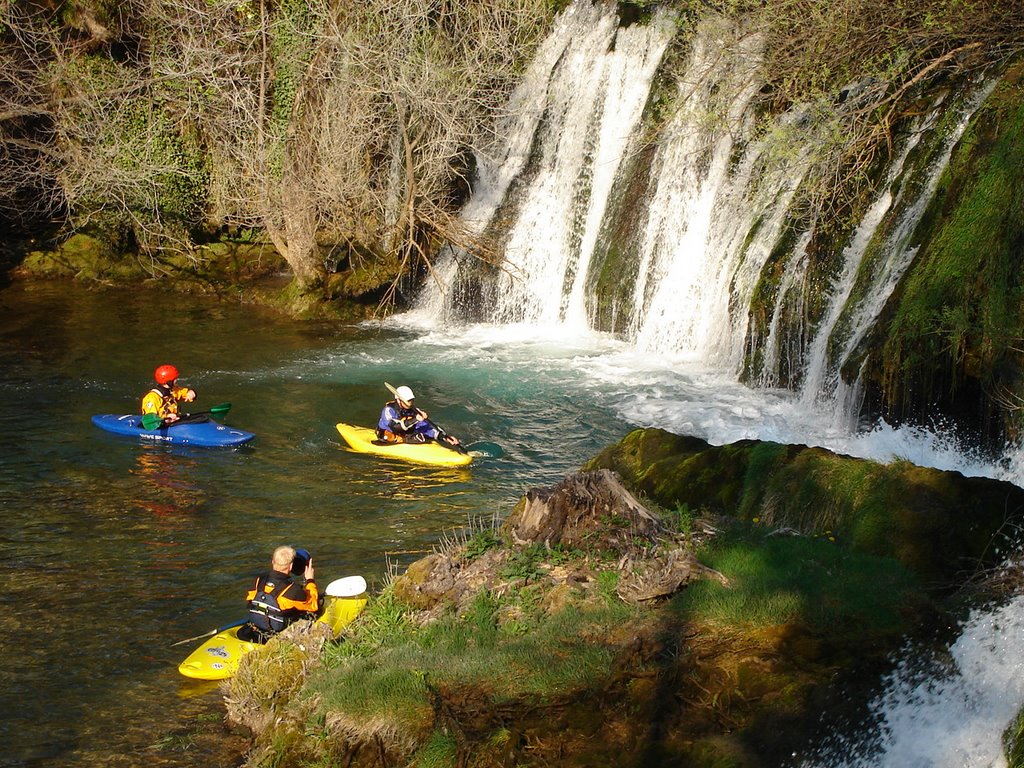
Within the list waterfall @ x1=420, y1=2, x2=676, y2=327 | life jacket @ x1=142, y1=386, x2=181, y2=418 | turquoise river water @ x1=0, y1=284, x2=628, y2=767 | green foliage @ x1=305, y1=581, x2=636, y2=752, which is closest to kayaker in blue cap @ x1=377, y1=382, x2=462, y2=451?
turquoise river water @ x1=0, y1=284, x2=628, y2=767

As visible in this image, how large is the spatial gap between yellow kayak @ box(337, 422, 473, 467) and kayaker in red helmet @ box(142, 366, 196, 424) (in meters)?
1.84

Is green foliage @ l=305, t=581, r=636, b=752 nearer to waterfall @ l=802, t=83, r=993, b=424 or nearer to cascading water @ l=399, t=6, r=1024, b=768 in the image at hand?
cascading water @ l=399, t=6, r=1024, b=768

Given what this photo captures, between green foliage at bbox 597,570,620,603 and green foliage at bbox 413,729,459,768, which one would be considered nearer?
green foliage at bbox 413,729,459,768

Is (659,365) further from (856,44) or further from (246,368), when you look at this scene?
(246,368)

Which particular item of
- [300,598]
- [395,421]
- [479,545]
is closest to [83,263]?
[395,421]

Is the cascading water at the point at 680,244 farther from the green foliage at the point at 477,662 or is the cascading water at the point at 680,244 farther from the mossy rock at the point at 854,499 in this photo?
the green foliage at the point at 477,662

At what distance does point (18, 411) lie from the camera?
13664 millimetres

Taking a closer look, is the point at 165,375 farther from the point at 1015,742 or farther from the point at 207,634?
the point at 1015,742

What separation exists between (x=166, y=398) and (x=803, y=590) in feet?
28.8

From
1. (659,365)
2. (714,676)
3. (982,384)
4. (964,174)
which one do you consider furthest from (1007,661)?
(659,365)

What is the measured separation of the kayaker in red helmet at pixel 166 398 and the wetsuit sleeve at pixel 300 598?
5583mm

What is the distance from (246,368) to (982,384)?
10003mm

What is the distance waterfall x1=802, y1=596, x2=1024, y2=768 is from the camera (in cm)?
496

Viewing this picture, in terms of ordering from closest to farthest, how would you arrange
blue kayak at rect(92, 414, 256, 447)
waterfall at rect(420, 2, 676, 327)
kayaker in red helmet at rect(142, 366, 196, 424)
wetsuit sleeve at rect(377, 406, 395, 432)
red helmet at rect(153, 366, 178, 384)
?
wetsuit sleeve at rect(377, 406, 395, 432)
blue kayak at rect(92, 414, 256, 447)
kayaker in red helmet at rect(142, 366, 196, 424)
red helmet at rect(153, 366, 178, 384)
waterfall at rect(420, 2, 676, 327)
